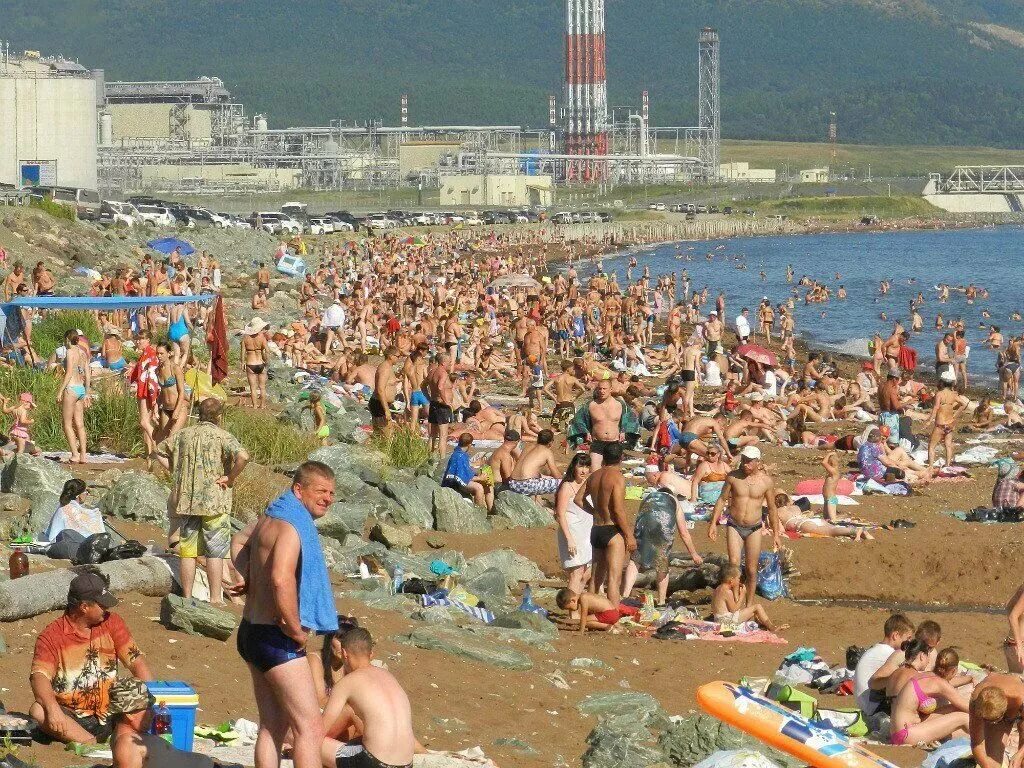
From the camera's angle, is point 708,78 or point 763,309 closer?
point 763,309

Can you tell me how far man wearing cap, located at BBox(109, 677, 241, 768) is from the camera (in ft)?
21.3

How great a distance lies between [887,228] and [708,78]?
2225 inches

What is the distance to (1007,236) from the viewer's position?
111 m

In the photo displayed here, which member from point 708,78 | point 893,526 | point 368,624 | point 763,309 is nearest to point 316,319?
point 763,309

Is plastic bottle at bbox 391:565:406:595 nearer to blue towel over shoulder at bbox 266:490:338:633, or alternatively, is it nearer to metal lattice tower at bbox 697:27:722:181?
blue towel over shoulder at bbox 266:490:338:633

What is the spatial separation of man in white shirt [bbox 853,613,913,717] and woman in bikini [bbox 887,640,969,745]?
0.26 metres

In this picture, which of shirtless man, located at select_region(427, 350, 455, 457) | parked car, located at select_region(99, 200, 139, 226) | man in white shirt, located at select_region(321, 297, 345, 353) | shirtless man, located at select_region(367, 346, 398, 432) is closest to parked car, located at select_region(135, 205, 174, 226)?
parked car, located at select_region(99, 200, 139, 226)

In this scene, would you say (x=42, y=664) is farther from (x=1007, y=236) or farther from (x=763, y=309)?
(x=1007, y=236)

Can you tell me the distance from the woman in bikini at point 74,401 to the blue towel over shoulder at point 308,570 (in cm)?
794

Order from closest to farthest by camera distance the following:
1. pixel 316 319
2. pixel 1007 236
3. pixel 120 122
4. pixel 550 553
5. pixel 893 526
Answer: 1. pixel 550 553
2. pixel 893 526
3. pixel 316 319
4. pixel 1007 236
5. pixel 120 122

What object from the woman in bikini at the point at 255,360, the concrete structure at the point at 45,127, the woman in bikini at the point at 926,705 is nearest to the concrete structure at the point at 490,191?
the concrete structure at the point at 45,127

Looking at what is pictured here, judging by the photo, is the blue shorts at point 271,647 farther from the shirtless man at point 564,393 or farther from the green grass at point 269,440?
the shirtless man at point 564,393

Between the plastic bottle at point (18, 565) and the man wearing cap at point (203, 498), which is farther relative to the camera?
the man wearing cap at point (203, 498)

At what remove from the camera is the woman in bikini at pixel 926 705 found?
8.65m
